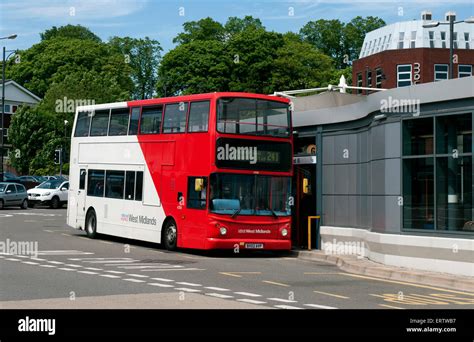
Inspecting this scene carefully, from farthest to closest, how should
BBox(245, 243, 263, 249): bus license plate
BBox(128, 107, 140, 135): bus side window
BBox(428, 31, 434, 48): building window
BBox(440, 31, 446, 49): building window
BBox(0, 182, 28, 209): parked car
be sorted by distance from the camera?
BBox(440, 31, 446, 49): building window < BBox(428, 31, 434, 48): building window < BBox(0, 182, 28, 209): parked car < BBox(128, 107, 140, 135): bus side window < BBox(245, 243, 263, 249): bus license plate

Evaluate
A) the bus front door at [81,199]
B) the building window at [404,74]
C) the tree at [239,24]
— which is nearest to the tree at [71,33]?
the tree at [239,24]

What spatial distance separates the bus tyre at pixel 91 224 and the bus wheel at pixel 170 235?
507cm

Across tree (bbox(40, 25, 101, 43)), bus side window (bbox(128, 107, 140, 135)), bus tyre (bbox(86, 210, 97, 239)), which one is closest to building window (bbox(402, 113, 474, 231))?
bus side window (bbox(128, 107, 140, 135))

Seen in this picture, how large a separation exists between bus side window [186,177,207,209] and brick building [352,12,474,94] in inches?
2261

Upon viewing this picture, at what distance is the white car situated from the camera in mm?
55031

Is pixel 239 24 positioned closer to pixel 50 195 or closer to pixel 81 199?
pixel 50 195

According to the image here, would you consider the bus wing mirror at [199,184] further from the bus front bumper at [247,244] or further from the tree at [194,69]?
the tree at [194,69]

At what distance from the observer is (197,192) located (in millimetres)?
23516

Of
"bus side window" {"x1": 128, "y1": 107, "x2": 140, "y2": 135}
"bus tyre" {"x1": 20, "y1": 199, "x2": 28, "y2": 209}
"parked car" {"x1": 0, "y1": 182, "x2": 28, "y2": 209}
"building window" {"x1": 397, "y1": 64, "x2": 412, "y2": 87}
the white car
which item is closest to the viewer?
"bus side window" {"x1": 128, "y1": 107, "x2": 140, "y2": 135}

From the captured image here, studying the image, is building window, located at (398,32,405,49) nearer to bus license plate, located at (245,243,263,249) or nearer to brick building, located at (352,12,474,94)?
brick building, located at (352,12,474,94)

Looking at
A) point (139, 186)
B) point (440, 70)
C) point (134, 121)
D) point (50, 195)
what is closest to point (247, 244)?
point (139, 186)

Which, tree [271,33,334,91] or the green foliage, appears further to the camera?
the green foliage

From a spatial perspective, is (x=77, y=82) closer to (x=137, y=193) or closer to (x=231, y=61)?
(x=231, y=61)

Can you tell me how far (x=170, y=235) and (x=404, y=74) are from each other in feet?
196
